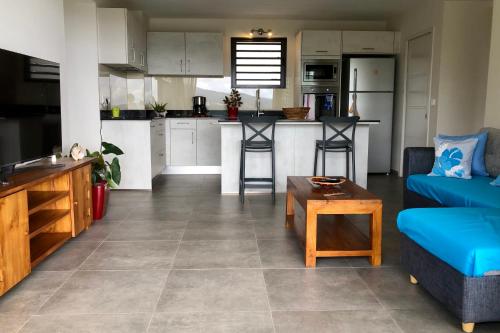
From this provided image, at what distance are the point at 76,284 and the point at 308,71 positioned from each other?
5521mm

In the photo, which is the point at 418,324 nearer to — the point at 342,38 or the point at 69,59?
the point at 69,59

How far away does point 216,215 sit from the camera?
4453 millimetres

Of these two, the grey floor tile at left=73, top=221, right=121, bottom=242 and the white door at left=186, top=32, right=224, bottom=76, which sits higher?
the white door at left=186, top=32, right=224, bottom=76

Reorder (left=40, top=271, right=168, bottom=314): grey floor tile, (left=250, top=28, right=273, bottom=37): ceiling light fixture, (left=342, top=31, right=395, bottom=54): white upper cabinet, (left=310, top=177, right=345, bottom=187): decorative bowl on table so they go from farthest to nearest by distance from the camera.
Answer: (left=250, top=28, right=273, bottom=37): ceiling light fixture < (left=342, top=31, right=395, bottom=54): white upper cabinet < (left=310, top=177, right=345, bottom=187): decorative bowl on table < (left=40, top=271, right=168, bottom=314): grey floor tile

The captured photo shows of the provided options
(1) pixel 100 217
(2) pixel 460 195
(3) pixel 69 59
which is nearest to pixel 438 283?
(2) pixel 460 195

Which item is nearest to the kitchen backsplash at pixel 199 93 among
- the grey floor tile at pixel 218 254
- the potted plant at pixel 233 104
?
the potted plant at pixel 233 104

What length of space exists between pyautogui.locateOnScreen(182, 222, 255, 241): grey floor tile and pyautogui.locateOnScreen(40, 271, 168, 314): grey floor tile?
0.86m

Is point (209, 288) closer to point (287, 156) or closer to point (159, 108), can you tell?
point (287, 156)

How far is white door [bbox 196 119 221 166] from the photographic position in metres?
7.39

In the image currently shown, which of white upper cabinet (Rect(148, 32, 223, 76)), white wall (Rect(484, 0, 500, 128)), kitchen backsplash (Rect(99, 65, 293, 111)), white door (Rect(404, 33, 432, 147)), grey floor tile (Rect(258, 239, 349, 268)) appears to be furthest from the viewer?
kitchen backsplash (Rect(99, 65, 293, 111))

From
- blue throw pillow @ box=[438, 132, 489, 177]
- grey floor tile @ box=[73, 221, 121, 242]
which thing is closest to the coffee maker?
grey floor tile @ box=[73, 221, 121, 242]

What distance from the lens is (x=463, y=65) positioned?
5.93 meters

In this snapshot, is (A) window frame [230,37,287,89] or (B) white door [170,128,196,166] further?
(A) window frame [230,37,287,89]

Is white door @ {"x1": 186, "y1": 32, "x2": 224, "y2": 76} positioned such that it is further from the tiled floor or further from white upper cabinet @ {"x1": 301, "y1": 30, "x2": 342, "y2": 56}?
the tiled floor
